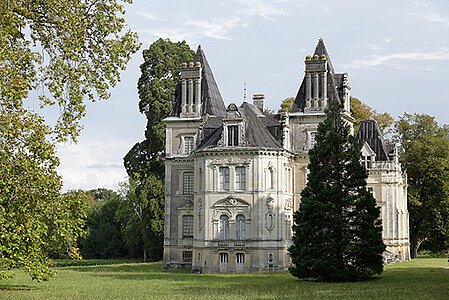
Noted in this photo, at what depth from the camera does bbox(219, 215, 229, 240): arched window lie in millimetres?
45531

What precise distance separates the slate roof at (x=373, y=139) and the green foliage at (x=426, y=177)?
628 centimetres

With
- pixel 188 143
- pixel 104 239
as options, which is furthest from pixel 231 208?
pixel 104 239

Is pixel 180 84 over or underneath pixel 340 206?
over

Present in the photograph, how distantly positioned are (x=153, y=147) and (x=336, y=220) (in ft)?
98.9

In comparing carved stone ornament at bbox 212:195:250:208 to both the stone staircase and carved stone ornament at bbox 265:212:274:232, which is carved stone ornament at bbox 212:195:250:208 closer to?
carved stone ornament at bbox 265:212:274:232

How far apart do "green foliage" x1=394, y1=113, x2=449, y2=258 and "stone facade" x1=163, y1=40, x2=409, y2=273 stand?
5548 mm

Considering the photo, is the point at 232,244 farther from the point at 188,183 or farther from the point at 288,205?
the point at 188,183

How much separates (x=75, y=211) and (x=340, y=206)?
1592cm

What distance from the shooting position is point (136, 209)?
214 feet

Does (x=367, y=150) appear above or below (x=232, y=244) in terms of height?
above

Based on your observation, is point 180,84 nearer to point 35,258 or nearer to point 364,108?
point 364,108

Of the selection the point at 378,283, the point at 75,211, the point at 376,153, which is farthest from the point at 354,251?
the point at 376,153

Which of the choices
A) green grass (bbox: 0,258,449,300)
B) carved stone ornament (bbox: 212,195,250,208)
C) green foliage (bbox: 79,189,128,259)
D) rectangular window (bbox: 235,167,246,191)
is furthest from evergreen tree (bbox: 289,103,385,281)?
green foliage (bbox: 79,189,128,259)

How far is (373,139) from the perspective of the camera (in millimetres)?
55750
